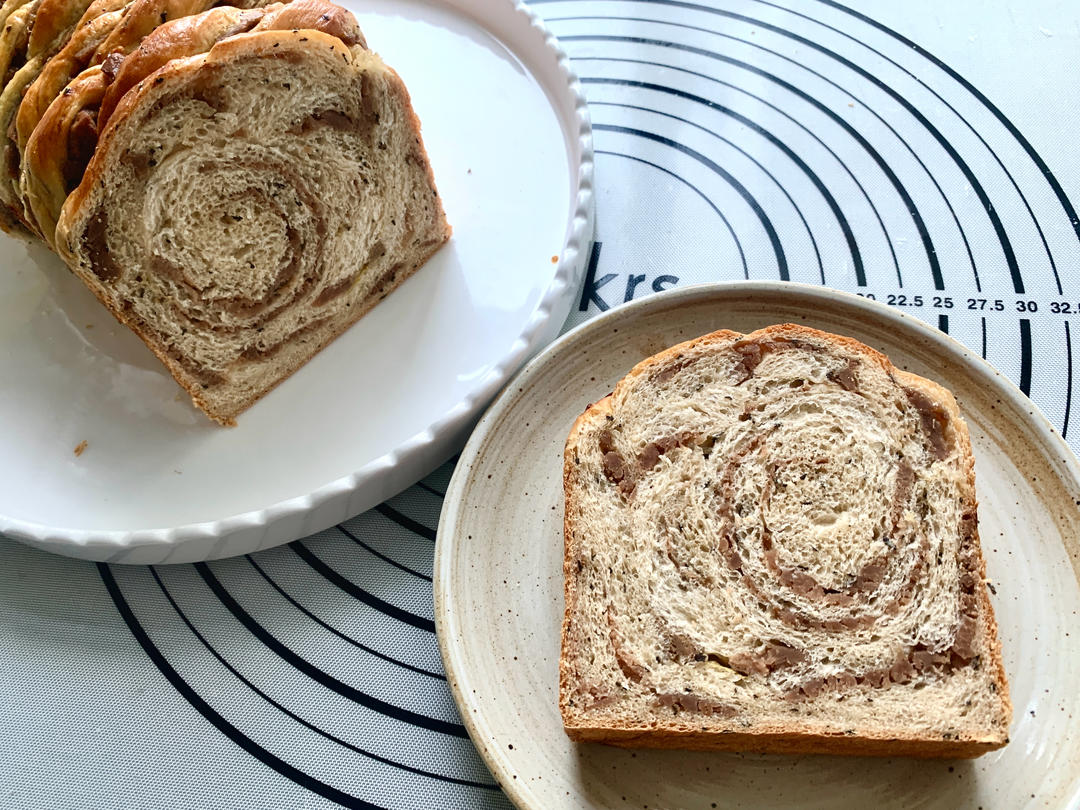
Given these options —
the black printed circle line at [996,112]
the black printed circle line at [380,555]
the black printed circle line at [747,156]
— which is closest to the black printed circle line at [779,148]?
the black printed circle line at [747,156]

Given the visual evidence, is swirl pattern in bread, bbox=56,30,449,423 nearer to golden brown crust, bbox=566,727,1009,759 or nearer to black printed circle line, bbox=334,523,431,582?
black printed circle line, bbox=334,523,431,582

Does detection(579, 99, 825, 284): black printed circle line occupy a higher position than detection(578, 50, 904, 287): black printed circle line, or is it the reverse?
detection(578, 50, 904, 287): black printed circle line

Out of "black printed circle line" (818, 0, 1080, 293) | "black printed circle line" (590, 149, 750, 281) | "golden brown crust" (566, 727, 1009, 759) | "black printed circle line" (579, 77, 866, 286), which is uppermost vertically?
"black printed circle line" (818, 0, 1080, 293)

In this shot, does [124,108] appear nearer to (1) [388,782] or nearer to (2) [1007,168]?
(1) [388,782]

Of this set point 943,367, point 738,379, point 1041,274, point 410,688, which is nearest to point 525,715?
point 410,688

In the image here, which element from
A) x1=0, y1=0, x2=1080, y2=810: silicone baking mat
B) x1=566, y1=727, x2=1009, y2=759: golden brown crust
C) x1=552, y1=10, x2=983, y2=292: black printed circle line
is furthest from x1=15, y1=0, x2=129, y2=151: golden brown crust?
x1=566, y1=727, x2=1009, y2=759: golden brown crust

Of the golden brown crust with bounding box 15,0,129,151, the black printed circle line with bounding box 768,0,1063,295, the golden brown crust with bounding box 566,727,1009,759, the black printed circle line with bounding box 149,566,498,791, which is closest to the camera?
the golden brown crust with bounding box 566,727,1009,759
